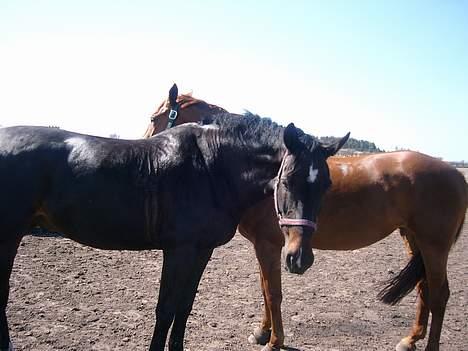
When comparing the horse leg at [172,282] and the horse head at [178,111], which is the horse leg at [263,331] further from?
the horse head at [178,111]

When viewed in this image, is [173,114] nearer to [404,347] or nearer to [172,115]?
[172,115]

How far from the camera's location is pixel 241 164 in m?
2.89

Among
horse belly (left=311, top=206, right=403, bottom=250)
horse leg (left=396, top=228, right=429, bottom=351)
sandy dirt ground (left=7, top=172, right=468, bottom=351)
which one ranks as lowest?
sandy dirt ground (left=7, top=172, right=468, bottom=351)

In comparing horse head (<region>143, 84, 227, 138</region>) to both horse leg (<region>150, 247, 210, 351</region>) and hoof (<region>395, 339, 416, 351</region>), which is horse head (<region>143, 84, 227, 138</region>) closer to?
horse leg (<region>150, 247, 210, 351</region>)

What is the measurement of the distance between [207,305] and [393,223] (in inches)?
90.8

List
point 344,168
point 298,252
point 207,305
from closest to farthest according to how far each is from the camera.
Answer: point 298,252
point 344,168
point 207,305

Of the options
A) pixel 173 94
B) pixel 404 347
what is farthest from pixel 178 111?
pixel 404 347

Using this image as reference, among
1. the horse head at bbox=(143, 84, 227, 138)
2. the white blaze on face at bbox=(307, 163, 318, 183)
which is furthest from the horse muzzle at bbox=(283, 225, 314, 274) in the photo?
the horse head at bbox=(143, 84, 227, 138)

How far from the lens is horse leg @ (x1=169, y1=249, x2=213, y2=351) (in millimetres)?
2803

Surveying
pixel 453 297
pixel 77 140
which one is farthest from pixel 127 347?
pixel 453 297

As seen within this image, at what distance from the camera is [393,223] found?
4227 millimetres

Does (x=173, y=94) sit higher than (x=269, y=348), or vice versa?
(x=173, y=94)

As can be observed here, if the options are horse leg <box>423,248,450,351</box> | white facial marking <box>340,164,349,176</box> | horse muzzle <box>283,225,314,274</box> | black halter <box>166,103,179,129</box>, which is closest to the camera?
horse muzzle <box>283,225,314,274</box>

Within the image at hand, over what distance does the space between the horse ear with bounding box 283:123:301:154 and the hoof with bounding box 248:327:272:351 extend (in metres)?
2.30
